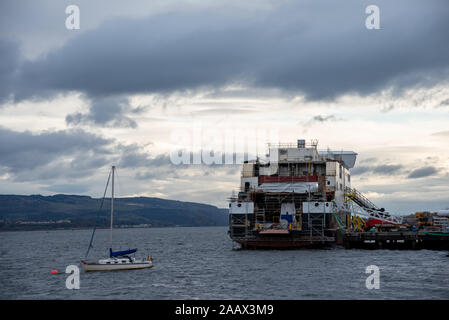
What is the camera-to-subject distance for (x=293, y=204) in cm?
7044

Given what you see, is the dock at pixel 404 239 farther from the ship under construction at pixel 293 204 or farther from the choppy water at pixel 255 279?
the choppy water at pixel 255 279

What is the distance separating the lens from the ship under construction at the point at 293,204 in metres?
65.4

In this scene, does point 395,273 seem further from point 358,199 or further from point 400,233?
point 358,199

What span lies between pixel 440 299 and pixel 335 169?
41.0 m

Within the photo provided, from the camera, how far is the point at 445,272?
48875 mm
